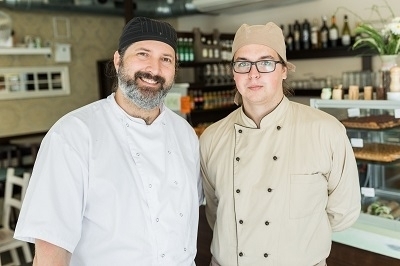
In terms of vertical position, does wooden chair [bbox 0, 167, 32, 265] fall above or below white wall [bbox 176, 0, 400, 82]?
below

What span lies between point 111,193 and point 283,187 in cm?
67

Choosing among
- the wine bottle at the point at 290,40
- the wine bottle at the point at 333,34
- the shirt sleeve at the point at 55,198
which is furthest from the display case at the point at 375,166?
the wine bottle at the point at 290,40

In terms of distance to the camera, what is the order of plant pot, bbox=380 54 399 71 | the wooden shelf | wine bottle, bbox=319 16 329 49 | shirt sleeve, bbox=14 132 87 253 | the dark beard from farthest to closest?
wine bottle, bbox=319 16 329 49, the wooden shelf, plant pot, bbox=380 54 399 71, the dark beard, shirt sleeve, bbox=14 132 87 253

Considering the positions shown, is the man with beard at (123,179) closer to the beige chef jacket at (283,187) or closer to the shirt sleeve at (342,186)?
the beige chef jacket at (283,187)

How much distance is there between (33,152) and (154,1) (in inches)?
113

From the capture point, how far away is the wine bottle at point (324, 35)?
606cm

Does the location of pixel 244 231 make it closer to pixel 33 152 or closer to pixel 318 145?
pixel 318 145

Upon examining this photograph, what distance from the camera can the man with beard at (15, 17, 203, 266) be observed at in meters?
Result: 1.37

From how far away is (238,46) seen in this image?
1.76 meters

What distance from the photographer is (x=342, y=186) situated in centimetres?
180

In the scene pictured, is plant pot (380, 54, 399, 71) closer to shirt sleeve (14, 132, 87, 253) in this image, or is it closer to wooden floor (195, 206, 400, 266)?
wooden floor (195, 206, 400, 266)

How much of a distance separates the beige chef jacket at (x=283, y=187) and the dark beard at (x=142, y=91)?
397 millimetres

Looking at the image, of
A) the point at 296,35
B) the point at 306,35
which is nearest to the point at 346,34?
the point at 306,35

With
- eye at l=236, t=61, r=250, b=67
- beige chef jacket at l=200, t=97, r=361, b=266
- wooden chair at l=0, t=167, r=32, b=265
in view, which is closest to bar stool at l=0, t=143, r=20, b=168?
wooden chair at l=0, t=167, r=32, b=265
